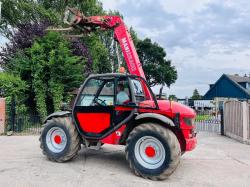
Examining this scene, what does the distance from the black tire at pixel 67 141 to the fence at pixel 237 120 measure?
6715mm

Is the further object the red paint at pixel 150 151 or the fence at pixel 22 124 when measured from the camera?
the fence at pixel 22 124

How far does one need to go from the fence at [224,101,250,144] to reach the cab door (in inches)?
248

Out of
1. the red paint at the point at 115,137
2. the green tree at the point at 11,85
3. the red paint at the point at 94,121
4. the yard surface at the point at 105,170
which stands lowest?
the yard surface at the point at 105,170

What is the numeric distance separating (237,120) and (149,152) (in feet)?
22.5

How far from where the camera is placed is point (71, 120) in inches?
266

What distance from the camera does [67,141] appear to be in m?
6.52

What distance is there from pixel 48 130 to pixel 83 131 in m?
0.91

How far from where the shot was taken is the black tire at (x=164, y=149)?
17.8ft

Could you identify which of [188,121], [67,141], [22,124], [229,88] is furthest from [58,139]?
[229,88]

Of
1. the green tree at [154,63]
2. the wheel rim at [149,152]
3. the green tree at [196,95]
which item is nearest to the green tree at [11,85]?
the wheel rim at [149,152]

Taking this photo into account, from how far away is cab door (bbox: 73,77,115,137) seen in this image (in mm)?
6332

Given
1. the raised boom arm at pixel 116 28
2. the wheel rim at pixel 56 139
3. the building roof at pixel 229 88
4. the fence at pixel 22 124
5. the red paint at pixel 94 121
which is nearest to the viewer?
the red paint at pixel 94 121

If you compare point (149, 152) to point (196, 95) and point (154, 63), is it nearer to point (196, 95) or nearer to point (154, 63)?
point (154, 63)

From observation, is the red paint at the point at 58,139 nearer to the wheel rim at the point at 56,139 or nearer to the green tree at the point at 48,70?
the wheel rim at the point at 56,139
